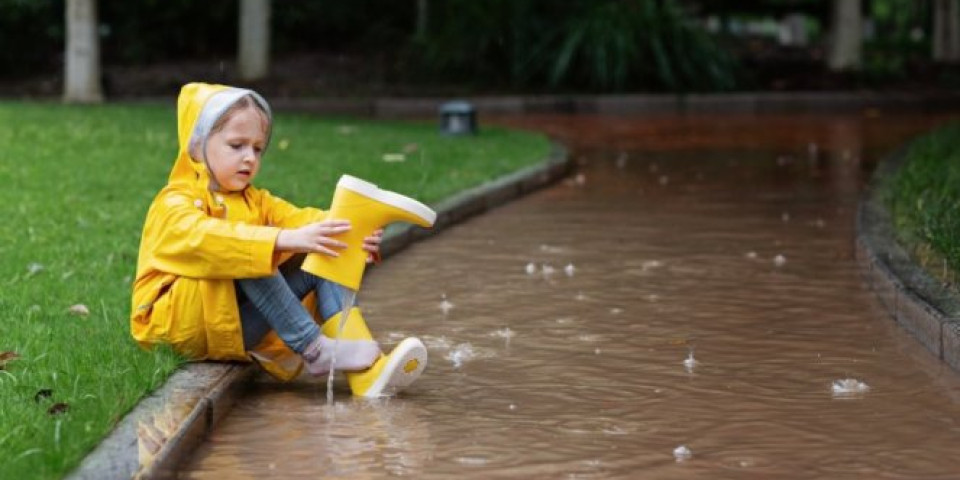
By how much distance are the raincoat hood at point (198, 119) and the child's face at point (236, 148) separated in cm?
4

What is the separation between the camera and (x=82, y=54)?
2130cm

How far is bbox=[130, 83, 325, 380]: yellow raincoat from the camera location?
230 inches

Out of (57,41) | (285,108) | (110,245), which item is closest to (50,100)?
(285,108)

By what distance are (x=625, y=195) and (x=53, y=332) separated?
6.98 meters

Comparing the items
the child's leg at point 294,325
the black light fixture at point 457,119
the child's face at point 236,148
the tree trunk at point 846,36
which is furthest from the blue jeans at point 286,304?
the tree trunk at point 846,36

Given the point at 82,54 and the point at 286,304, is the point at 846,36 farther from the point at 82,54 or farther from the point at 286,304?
the point at 286,304

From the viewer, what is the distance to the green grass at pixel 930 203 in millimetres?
8250

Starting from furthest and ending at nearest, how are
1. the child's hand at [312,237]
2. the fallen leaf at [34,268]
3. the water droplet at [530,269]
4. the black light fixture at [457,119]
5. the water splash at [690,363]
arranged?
the black light fixture at [457,119], the water droplet at [530,269], the fallen leaf at [34,268], the water splash at [690,363], the child's hand at [312,237]

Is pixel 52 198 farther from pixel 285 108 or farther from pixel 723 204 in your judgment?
pixel 285 108

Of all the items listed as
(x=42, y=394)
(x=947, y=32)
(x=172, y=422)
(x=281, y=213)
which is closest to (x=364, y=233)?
(x=281, y=213)

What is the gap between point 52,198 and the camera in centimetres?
1085

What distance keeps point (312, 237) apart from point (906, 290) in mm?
3026

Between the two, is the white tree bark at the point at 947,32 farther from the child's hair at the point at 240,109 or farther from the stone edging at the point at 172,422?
the stone edging at the point at 172,422

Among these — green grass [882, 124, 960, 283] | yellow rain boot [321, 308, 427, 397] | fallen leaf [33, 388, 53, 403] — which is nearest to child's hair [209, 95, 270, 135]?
yellow rain boot [321, 308, 427, 397]
